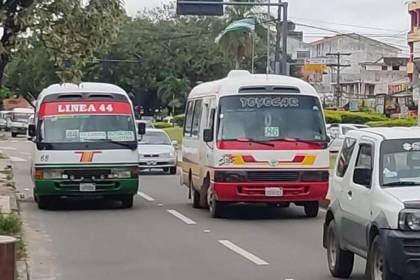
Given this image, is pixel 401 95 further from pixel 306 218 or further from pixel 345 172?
pixel 345 172

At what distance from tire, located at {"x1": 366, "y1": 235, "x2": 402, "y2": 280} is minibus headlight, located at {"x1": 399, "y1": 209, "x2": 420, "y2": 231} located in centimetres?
36

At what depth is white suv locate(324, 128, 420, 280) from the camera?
33.5ft

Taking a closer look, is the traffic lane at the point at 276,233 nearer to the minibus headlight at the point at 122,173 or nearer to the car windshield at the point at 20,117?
the minibus headlight at the point at 122,173

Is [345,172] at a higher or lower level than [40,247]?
higher

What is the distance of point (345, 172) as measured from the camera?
40.9 ft

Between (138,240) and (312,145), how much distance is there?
15.0 feet

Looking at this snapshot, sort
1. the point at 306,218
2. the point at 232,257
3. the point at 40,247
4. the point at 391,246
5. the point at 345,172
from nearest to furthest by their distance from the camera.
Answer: the point at 391,246, the point at 345,172, the point at 232,257, the point at 40,247, the point at 306,218

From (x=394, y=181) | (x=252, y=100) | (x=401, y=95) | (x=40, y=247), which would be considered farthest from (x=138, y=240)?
(x=401, y=95)

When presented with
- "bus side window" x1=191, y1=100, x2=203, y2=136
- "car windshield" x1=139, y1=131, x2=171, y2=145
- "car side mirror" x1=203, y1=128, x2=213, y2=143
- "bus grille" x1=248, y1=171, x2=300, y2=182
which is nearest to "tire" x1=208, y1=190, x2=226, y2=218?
"bus grille" x1=248, y1=171, x2=300, y2=182

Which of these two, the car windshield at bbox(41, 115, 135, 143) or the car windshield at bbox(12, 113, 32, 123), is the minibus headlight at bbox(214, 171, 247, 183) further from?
the car windshield at bbox(12, 113, 32, 123)

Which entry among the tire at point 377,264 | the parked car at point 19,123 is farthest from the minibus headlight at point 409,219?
the parked car at point 19,123

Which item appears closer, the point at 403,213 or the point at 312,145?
the point at 403,213

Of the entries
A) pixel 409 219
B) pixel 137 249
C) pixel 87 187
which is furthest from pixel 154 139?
pixel 409 219

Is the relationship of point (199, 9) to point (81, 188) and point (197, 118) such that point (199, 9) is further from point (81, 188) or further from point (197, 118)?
point (81, 188)
